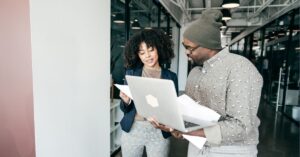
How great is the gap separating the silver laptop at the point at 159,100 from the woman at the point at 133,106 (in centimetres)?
53

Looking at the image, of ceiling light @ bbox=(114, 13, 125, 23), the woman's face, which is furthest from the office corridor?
ceiling light @ bbox=(114, 13, 125, 23)

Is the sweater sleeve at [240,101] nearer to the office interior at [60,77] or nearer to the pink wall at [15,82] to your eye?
the office interior at [60,77]

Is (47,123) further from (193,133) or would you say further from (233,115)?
(233,115)

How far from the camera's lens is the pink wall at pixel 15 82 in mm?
1505

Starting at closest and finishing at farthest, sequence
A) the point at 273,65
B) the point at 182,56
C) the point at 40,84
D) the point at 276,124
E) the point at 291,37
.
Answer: the point at 40,84 < the point at 276,124 < the point at 291,37 < the point at 273,65 < the point at 182,56

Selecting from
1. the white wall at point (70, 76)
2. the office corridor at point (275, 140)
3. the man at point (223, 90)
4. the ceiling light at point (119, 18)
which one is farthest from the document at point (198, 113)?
the ceiling light at point (119, 18)

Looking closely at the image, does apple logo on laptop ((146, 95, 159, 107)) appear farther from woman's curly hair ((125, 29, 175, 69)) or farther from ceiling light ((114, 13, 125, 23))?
ceiling light ((114, 13, 125, 23))

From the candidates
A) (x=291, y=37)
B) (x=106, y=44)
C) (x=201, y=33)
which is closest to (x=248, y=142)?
(x=201, y=33)

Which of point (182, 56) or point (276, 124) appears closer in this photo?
point (276, 124)

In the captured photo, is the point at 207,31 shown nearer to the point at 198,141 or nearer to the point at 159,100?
the point at 159,100

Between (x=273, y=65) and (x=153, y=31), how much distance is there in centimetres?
713

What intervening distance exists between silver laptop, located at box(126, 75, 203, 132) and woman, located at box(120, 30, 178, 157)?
0.53m

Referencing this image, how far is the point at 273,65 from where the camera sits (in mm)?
7629

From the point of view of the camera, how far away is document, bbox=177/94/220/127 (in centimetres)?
99
